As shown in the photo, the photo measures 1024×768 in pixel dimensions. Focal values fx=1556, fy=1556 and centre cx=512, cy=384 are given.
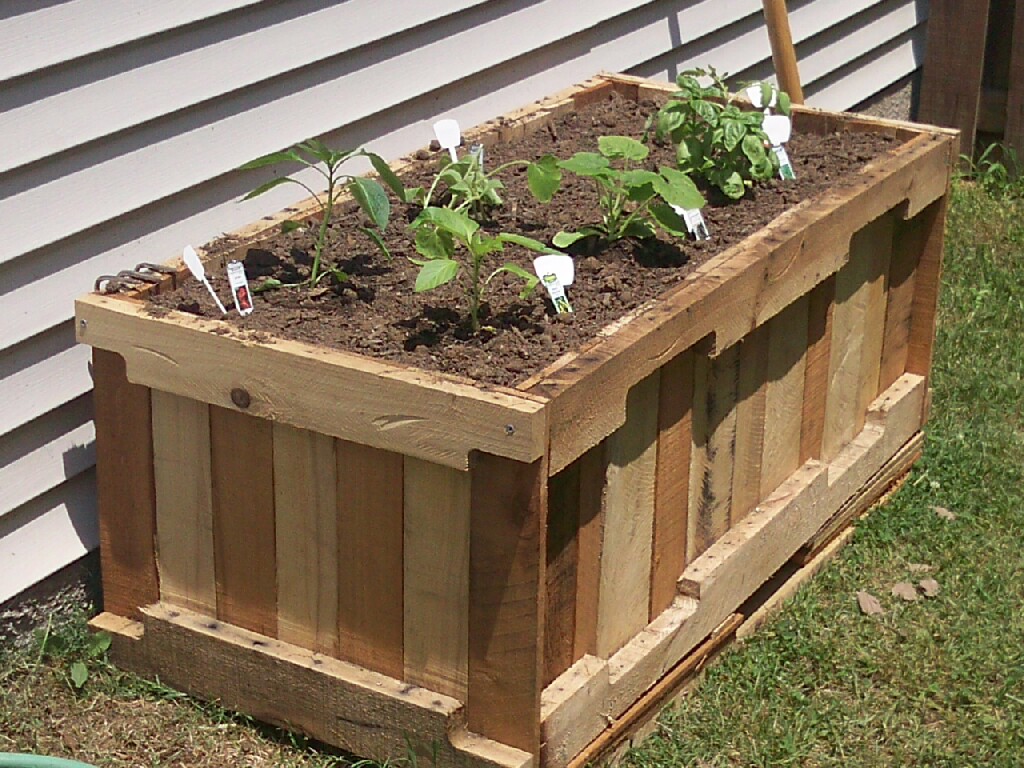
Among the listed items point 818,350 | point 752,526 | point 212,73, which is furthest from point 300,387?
point 818,350

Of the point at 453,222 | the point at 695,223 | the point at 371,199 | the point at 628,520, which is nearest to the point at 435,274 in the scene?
the point at 453,222

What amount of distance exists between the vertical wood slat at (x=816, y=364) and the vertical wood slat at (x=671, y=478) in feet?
1.87

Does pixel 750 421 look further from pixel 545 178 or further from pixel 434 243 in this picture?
pixel 434 243

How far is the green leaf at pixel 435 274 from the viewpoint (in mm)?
2568

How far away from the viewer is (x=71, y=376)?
2.97 meters

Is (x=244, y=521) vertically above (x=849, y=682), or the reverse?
(x=244, y=521)

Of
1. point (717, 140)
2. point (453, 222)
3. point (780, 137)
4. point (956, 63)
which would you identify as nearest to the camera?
point (453, 222)

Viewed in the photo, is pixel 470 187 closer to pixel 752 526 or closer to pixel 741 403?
pixel 741 403

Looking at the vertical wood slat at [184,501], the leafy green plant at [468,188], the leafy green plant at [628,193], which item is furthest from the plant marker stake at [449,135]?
the vertical wood slat at [184,501]

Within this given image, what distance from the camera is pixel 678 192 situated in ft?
9.52

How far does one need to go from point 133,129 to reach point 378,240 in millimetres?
515

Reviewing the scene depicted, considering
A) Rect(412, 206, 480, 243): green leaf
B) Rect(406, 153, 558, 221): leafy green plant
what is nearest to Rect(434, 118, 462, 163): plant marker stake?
Rect(406, 153, 558, 221): leafy green plant

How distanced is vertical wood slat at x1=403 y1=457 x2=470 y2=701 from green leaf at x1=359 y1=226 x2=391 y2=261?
0.58 meters

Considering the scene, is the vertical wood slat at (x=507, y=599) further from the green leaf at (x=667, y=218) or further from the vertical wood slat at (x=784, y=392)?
the vertical wood slat at (x=784, y=392)
